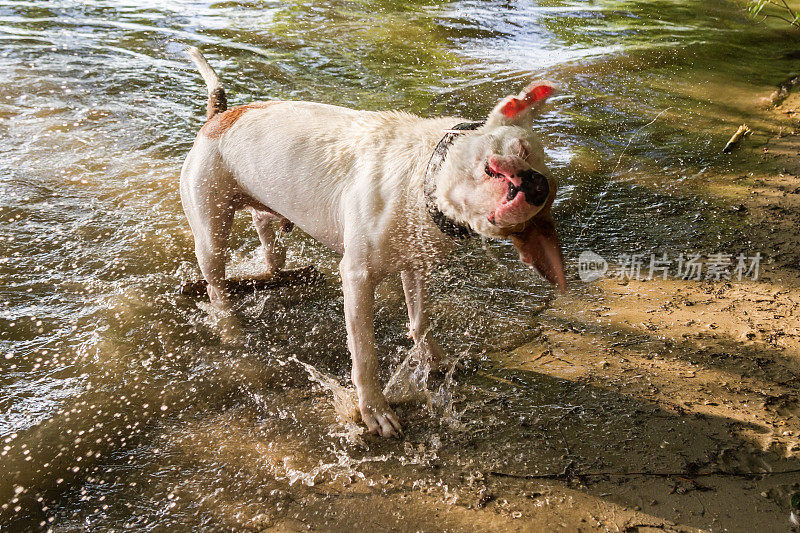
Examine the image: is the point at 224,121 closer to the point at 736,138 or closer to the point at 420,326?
the point at 420,326

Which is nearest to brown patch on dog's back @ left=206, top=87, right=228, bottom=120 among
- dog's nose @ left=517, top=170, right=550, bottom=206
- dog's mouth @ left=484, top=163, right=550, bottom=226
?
dog's mouth @ left=484, top=163, right=550, bottom=226

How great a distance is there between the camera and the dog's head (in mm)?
2568

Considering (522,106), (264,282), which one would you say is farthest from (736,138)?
(264,282)

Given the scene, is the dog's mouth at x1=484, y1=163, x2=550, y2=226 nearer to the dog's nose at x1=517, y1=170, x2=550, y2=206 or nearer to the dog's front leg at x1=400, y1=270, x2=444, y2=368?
the dog's nose at x1=517, y1=170, x2=550, y2=206

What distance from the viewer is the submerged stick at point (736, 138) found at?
6.73 metres

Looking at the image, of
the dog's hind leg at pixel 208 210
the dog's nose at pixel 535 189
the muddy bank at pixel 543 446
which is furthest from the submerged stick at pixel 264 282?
the dog's nose at pixel 535 189

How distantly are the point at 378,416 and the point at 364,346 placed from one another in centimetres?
43

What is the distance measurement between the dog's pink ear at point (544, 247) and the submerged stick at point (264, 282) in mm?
2570

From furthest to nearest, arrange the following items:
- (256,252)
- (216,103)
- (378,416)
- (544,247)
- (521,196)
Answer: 1. (256,252)
2. (216,103)
3. (378,416)
4. (544,247)
5. (521,196)

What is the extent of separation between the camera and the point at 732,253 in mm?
4980

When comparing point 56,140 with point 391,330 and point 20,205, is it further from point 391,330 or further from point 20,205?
point 391,330

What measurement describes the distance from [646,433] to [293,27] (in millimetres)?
9513

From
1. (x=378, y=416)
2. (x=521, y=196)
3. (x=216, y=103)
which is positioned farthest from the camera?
(x=216, y=103)

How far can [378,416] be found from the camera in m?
3.54
